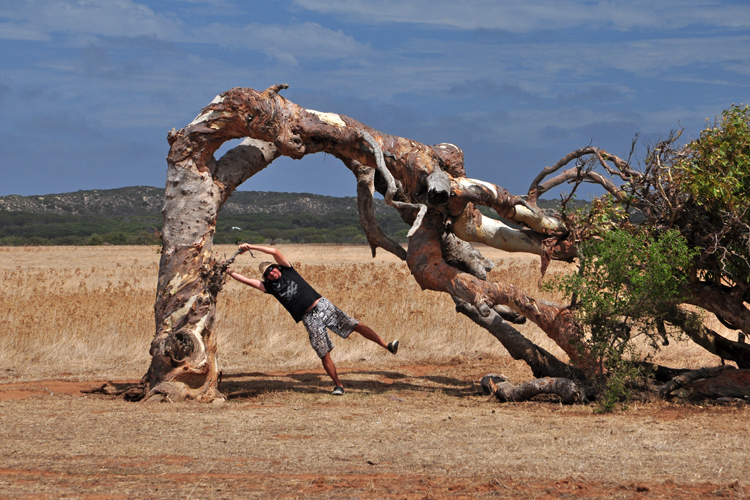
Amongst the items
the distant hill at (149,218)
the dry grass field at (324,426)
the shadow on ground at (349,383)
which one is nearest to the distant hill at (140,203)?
the distant hill at (149,218)

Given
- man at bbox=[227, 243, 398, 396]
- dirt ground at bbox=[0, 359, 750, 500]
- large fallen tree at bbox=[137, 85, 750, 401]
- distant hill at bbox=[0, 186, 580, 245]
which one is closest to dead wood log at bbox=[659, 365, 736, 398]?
dirt ground at bbox=[0, 359, 750, 500]

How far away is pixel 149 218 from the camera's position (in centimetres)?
8931

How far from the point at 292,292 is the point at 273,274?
1.20ft

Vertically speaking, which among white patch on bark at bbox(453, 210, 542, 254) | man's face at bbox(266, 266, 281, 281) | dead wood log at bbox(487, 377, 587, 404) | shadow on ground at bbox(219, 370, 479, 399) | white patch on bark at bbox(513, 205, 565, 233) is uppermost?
white patch on bark at bbox(513, 205, 565, 233)

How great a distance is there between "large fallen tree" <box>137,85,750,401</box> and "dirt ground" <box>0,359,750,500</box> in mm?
780

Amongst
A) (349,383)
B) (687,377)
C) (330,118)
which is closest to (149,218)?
(349,383)

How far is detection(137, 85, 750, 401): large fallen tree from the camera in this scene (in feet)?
32.8

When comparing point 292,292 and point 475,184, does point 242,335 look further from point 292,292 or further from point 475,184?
point 475,184

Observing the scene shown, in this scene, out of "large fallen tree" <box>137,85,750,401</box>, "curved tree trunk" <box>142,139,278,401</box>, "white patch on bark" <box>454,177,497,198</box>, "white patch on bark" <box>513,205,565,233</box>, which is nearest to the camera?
"curved tree trunk" <box>142,139,278,401</box>

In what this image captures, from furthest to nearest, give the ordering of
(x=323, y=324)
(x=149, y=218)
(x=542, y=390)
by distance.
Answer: (x=149, y=218), (x=323, y=324), (x=542, y=390)

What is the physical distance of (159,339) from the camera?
9961 mm

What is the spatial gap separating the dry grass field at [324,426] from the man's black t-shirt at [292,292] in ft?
4.11

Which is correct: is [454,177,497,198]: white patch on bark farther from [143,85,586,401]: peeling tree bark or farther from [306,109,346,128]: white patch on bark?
[306,109,346,128]: white patch on bark

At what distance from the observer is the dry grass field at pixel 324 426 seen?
18.7 ft
